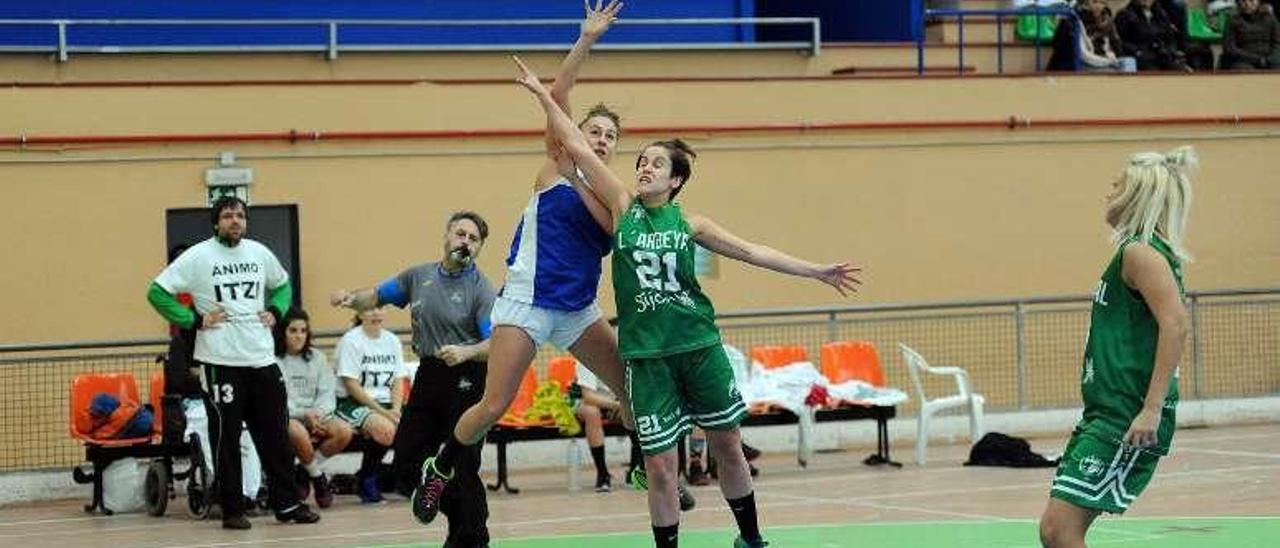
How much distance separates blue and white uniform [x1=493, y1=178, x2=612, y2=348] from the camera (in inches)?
451

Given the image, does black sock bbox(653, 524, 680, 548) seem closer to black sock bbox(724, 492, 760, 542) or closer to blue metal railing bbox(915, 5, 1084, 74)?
black sock bbox(724, 492, 760, 542)

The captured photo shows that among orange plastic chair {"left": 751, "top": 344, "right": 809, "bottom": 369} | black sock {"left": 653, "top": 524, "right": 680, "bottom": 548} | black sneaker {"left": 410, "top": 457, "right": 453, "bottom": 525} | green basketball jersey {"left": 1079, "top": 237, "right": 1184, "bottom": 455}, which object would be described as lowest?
black sock {"left": 653, "top": 524, "right": 680, "bottom": 548}

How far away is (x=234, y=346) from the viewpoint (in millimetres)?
15531

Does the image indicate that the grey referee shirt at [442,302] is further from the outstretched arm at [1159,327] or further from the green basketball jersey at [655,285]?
the outstretched arm at [1159,327]

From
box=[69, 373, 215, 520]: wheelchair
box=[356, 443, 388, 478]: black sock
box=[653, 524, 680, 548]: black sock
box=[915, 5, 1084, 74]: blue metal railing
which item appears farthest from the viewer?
box=[915, 5, 1084, 74]: blue metal railing

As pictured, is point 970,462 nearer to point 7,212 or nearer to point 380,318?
point 380,318

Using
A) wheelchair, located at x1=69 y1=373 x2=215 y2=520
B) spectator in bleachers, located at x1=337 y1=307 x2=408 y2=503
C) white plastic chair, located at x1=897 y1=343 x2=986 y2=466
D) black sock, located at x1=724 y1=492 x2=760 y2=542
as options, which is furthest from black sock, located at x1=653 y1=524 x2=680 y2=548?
white plastic chair, located at x1=897 y1=343 x2=986 y2=466

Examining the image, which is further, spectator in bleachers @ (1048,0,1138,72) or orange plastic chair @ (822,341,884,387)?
spectator in bleachers @ (1048,0,1138,72)

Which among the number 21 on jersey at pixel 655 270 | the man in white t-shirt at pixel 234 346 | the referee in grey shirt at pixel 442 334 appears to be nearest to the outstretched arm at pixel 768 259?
the number 21 on jersey at pixel 655 270

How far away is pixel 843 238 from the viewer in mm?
23828

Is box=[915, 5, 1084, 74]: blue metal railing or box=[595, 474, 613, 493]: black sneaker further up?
box=[915, 5, 1084, 74]: blue metal railing

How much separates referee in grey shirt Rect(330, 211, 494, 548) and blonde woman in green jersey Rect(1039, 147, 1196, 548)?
5.12 meters

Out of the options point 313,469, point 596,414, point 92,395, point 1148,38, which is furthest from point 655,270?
point 1148,38

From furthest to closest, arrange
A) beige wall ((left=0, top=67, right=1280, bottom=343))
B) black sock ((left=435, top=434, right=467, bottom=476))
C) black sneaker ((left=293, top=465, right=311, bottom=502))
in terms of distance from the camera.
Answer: beige wall ((left=0, top=67, right=1280, bottom=343)) → black sneaker ((left=293, top=465, right=311, bottom=502)) → black sock ((left=435, top=434, right=467, bottom=476))
